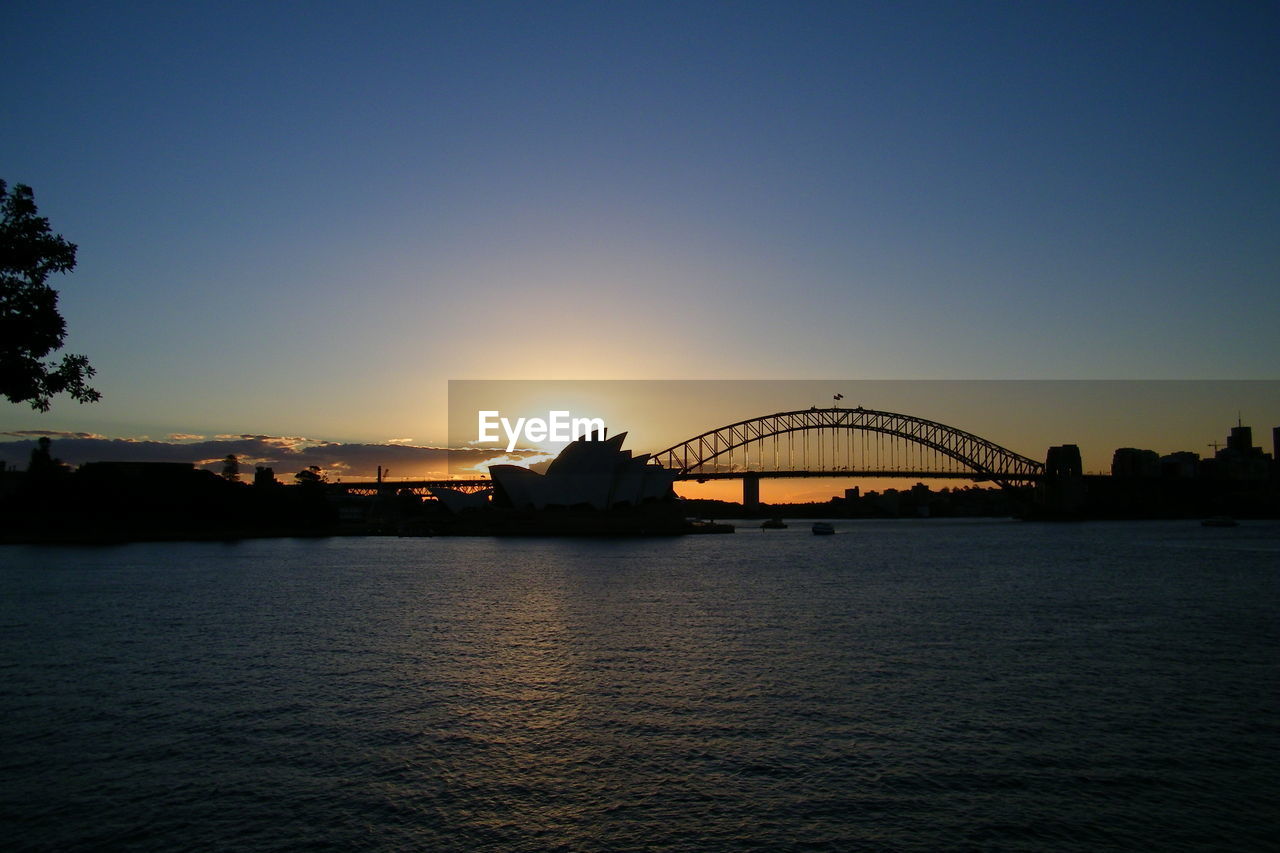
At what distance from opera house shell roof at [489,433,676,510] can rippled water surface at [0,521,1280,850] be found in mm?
62869

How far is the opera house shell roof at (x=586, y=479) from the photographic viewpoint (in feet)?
308

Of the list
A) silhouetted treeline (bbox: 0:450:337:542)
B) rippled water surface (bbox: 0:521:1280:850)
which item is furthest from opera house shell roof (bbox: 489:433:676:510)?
rippled water surface (bbox: 0:521:1280:850)

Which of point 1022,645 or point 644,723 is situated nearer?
point 644,723

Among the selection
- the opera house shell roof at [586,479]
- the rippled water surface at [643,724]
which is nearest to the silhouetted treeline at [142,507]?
the opera house shell roof at [586,479]

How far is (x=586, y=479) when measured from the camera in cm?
9525

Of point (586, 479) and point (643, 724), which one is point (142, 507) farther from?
point (643, 724)

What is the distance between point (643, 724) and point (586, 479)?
81.3m

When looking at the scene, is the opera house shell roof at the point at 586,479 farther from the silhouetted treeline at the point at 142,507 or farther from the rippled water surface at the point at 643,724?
the rippled water surface at the point at 643,724

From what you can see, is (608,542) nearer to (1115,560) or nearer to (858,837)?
(1115,560)

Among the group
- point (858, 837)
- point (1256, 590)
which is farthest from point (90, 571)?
point (1256, 590)

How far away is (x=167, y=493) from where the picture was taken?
8994 cm

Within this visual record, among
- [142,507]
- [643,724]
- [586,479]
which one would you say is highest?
[586,479]

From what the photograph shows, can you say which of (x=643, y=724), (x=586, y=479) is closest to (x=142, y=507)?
(x=586, y=479)

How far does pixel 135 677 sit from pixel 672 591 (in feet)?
66.2
